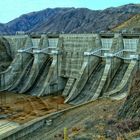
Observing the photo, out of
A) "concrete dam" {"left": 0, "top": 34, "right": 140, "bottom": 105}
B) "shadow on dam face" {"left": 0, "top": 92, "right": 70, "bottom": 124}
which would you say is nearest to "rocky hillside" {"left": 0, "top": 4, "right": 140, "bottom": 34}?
"concrete dam" {"left": 0, "top": 34, "right": 140, "bottom": 105}

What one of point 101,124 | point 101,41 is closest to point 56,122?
point 101,124

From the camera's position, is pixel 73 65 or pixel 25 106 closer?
pixel 25 106

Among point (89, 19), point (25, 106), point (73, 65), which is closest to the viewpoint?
point (25, 106)

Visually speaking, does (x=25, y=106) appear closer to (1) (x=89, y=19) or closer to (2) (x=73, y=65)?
(2) (x=73, y=65)

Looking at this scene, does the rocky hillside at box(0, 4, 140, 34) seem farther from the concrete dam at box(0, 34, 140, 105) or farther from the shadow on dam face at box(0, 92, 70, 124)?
the shadow on dam face at box(0, 92, 70, 124)

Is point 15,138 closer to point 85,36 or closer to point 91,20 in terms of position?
point 85,36

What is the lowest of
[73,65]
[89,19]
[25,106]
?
[25,106]

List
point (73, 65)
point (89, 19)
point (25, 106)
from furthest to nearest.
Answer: point (89, 19), point (73, 65), point (25, 106)

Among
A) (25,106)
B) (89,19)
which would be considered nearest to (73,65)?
(25,106)
